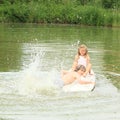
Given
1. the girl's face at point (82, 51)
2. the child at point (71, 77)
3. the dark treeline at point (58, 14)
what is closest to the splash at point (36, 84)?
the child at point (71, 77)

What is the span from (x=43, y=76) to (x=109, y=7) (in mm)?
43101

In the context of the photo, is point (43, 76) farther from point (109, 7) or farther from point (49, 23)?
point (109, 7)

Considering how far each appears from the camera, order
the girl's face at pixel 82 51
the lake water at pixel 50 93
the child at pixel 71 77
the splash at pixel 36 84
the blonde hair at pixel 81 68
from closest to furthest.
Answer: the lake water at pixel 50 93 < the splash at pixel 36 84 < the child at pixel 71 77 < the blonde hair at pixel 81 68 < the girl's face at pixel 82 51

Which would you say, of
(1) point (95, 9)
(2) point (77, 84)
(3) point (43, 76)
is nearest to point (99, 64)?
(3) point (43, 76)

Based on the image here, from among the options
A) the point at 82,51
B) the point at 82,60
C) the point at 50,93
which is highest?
the point at 82,51

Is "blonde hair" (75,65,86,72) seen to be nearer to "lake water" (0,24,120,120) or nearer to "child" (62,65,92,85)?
"child" (62,65,92,85)

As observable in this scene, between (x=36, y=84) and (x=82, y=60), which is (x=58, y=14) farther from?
(x=36, y=84)

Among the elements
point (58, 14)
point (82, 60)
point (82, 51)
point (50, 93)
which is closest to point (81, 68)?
point (82, 60)

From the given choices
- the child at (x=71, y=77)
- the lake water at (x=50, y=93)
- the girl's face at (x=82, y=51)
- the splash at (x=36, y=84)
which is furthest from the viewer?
the girl's face at (x=82, y=51)

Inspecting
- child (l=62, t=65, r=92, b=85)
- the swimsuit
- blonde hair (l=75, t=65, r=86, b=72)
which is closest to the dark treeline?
the swimsuit

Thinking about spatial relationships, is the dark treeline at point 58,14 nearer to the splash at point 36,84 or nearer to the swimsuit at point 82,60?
the swimsuit at point 82,60

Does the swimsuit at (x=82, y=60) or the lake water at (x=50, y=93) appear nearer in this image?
the lake water at (x=50, y=93)

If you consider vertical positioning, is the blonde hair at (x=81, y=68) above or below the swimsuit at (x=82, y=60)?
below

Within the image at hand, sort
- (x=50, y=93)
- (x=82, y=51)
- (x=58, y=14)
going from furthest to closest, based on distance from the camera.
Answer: (x=58, y=14) < (x=82, y=51) < (x=50, y=93)
